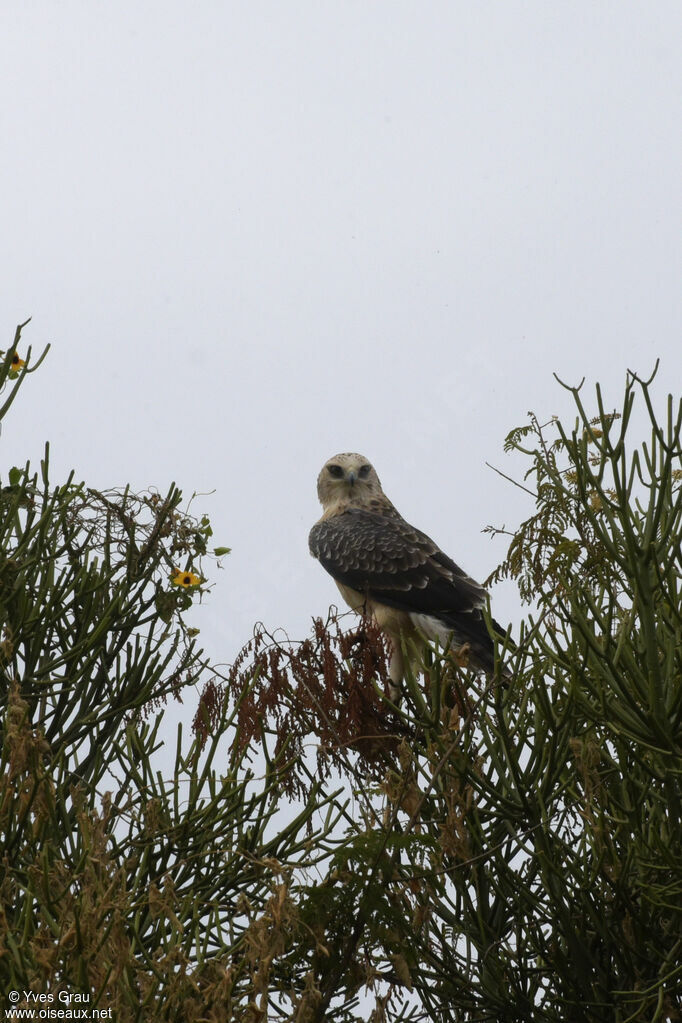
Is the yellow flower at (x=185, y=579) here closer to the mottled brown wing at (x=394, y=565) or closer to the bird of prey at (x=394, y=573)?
the bird of prey at (x=394, y=573)

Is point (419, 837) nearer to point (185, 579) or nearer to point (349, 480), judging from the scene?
point (185, 579)

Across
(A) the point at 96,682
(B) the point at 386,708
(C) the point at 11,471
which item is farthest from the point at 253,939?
(C) the point at 11,471

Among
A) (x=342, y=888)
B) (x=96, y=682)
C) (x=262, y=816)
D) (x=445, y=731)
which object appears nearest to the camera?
(x=342, y=888)

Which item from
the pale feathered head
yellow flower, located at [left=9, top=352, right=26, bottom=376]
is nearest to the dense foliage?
yellow flower, located at [left=9, top=352, right=26, bottom=376]

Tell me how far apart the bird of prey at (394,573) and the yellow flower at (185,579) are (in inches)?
42.0

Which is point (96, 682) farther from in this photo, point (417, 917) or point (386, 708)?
point (417, 917)

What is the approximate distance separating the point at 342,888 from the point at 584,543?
406 centimetres

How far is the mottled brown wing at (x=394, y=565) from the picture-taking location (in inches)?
316

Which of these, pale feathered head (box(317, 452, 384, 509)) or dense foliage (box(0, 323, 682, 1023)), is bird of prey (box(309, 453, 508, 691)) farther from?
dense foliage (box(0, 323, 682, 1023))

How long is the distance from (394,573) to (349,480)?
1670 millimetres

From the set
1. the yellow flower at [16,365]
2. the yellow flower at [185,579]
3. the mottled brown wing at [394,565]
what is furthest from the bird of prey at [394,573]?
the yellow flower at [16,365]

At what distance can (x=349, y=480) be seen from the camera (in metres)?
9.86

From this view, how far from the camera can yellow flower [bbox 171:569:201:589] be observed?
22.4ft

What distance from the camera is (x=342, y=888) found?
13.1ft
